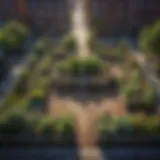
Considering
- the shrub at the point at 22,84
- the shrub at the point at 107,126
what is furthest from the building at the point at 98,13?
the shrub at the point at 107,126

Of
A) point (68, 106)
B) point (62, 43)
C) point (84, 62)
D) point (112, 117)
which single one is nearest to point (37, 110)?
point (68, 106)

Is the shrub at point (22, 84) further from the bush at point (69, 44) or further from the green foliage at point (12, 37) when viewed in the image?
the bush at point (69, 44)

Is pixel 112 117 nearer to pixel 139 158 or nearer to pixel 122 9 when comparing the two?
pixel 139 158

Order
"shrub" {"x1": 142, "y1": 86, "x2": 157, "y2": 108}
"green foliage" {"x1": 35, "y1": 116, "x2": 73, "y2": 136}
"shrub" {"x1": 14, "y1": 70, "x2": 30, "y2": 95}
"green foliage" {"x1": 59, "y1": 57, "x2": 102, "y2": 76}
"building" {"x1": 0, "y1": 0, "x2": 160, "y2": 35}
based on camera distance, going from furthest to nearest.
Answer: "building" {"x1": 0, "y1": 0, "x2": 160, "y2": 35} < "green foliage" {"x1": 59, "y1": 57, "x2": 102, "y2": 76} < "shrub" {"x1": 14, "y1": 70, "x2": 30, "y2": 95} < "shrub" {"x1": 142, "y1": 86, "x2": 157, "y2": 108} < "green foliage" {"x1": 35, "y1": 116, "x2": 73, "y2": 136}

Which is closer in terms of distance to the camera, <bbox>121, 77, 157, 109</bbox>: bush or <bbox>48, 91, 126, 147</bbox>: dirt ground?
<bbox>48, 91, 126, 147</bbox>: dirt ground

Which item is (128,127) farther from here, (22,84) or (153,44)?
(22,84)

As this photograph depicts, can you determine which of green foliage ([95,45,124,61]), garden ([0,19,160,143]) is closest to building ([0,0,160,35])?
garden ([0,19,160,143])

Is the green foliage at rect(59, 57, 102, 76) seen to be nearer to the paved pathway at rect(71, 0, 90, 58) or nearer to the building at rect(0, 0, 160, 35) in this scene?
the paved pathway at rect(71, 0, 90, 58)
